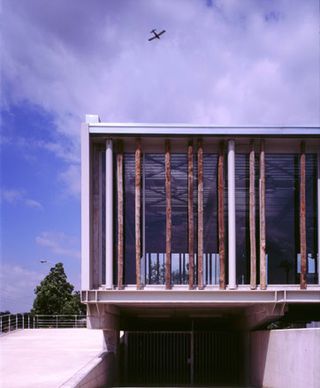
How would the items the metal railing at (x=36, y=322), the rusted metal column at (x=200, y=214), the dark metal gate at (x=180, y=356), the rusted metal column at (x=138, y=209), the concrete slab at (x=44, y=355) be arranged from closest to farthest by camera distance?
the concrete slab at (x=44, y=355), the rusted metal column at (x=200, y=214), the rusted metal column at (x=138, y=209), the dark metal gate at (x=180, y=356), the metal railing at (x=36, y=322)

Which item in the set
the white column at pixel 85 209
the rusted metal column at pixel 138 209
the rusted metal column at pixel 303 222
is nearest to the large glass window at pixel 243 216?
the rusted metal column at pixel 303 222

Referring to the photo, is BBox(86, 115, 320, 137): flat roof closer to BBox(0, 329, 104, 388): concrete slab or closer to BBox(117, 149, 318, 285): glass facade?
BBox(117, 149, 318, 285): glass facade

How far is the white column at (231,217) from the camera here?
16.7 meters

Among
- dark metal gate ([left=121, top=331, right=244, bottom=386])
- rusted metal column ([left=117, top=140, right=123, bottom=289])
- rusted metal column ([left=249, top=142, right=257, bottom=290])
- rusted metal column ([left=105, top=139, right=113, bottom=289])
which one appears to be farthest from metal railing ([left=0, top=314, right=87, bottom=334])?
rusted metal column ([left=249, top=142, right=257, bottom=290])

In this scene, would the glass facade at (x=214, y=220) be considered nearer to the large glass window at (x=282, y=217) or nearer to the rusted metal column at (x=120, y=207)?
the large glass window at (x=282, y=217)

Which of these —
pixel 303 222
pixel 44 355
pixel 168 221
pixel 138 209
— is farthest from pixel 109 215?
pixel 303 222

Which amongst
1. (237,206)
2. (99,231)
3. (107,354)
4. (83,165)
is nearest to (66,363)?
(107,354)

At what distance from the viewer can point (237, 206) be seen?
1816 cm

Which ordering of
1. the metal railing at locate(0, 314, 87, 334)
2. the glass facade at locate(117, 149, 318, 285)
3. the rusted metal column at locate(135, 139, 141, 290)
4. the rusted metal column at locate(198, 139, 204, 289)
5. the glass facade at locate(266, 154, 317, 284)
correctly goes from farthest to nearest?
the metal railing at locate(0, 314, 87, 334) < the glass facade at locate(266, 154, 317, 284) < the glass facade at locate(117, 149, 318, 285) < the rusted metal column at locate(135, 139, 141, 290) < the rusted metal column at locate(198, 139, 204, 289)

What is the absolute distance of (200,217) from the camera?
16.7 metres

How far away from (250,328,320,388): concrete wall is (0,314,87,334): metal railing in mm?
12598

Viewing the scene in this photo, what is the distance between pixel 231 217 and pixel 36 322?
70.3 ft

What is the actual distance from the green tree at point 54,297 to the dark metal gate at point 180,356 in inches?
608

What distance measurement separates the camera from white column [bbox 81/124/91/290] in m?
16.5
